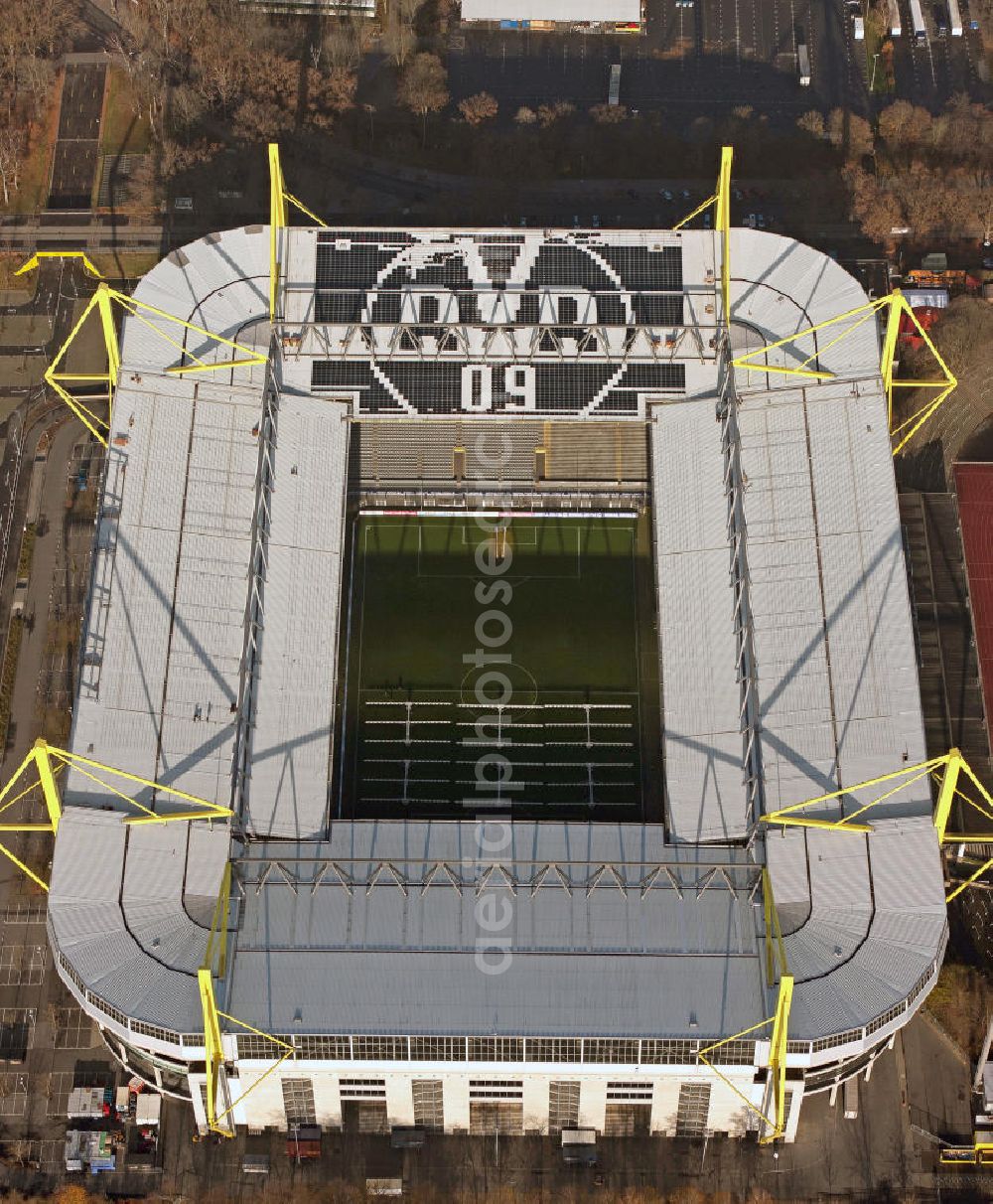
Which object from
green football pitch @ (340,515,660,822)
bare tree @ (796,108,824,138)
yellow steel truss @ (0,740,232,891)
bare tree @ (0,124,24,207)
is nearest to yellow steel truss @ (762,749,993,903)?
green football pitch @ (340,515,660,822)

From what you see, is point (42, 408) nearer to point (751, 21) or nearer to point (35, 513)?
point (35, 513)

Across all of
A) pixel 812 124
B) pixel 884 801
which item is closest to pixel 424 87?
pixel 812 124

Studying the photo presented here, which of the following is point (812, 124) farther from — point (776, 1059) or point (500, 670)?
point (776, 1059)

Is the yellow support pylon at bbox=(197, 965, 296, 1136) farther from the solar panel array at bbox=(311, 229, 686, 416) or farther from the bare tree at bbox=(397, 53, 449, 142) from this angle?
the bare tree at bbox=(397, 53, 449, 142)

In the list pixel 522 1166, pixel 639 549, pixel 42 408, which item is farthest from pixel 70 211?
pixel 522 1166

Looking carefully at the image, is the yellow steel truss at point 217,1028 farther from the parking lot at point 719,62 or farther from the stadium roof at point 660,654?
the parking lot at point 719,62
